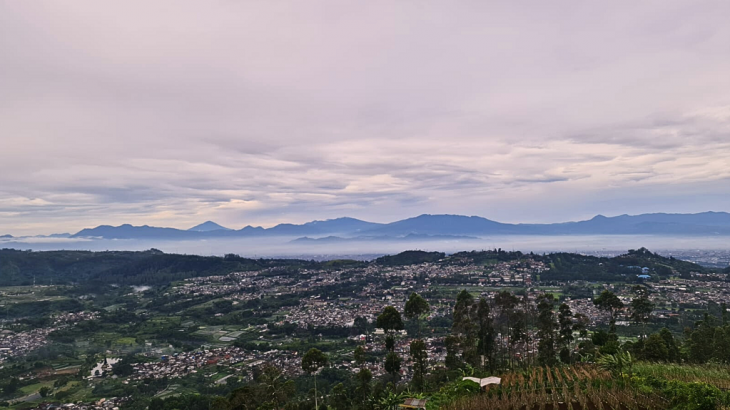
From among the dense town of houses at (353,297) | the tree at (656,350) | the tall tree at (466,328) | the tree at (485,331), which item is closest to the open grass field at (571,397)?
the tree at (656,350)

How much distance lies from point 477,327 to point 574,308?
95.6ft

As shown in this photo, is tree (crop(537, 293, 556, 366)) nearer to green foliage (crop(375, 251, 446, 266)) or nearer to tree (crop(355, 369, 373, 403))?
tree (crop(355, 369, 373, 403))

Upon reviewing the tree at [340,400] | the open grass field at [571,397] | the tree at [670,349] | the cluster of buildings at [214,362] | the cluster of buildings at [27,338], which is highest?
the open grass field at [571,397]

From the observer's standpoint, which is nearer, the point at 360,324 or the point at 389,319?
the point at 389,319

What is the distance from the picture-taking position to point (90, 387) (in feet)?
106

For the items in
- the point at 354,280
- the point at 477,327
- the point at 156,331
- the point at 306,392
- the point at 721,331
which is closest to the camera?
the point at 721,331

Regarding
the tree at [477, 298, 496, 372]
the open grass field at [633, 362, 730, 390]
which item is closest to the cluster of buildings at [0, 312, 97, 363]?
the tree at [477, 298, 496, 372]

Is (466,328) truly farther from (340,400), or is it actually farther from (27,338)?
(27,338)

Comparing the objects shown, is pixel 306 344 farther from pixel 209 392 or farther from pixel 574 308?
pixel 574 308

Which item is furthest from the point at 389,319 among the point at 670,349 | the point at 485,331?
the point at 670,349

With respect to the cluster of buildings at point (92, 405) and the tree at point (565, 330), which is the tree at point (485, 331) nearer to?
the tree at point (565, 330)

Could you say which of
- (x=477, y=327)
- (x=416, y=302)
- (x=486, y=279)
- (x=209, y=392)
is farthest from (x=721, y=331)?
(x=486, y=279)

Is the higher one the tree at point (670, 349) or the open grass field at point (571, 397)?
the open grass field at point (571, 397)

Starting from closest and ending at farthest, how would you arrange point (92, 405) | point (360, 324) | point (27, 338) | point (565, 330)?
point (565, 330) → point (92, 405) → point (360, 324) → point (27, 338)
